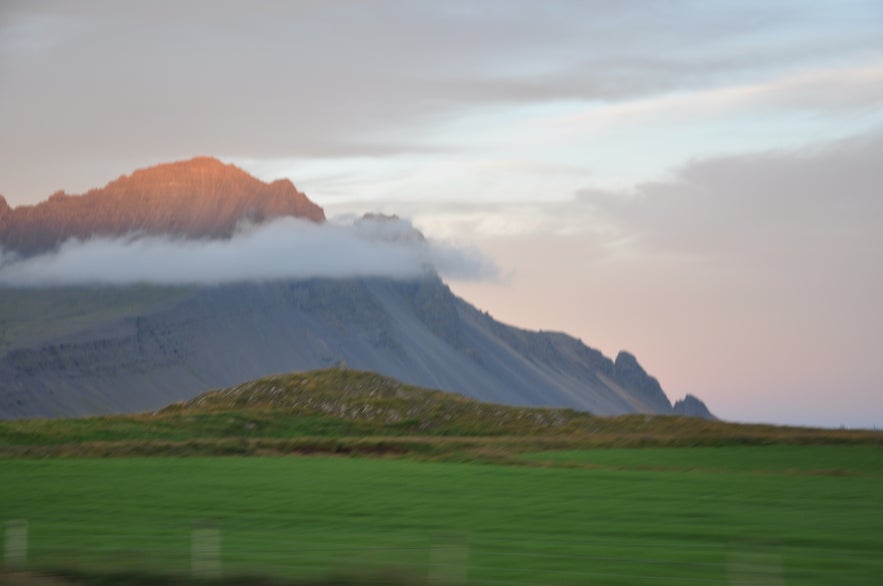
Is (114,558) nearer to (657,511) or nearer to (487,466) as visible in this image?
(657,511)

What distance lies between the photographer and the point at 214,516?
43.1m

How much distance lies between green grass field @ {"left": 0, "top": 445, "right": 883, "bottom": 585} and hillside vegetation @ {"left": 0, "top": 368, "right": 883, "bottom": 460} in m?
16.8

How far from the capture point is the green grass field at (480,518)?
2795 centimetres

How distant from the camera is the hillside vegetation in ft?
290

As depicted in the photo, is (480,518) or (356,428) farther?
(356,428)

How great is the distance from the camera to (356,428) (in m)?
121

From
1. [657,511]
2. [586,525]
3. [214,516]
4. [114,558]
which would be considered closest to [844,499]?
[657,511]

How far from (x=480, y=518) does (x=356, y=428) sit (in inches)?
3187

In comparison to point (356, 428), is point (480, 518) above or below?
above

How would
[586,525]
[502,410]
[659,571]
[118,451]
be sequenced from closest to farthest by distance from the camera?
[659,571], [586,525], [118,451], [502,410]

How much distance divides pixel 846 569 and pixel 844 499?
18.1 meters

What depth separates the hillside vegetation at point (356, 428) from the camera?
88312 mm

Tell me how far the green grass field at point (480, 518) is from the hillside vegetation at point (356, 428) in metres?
16.8

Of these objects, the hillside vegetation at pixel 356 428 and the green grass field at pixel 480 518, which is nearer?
the green grass field at pixel 480 518
